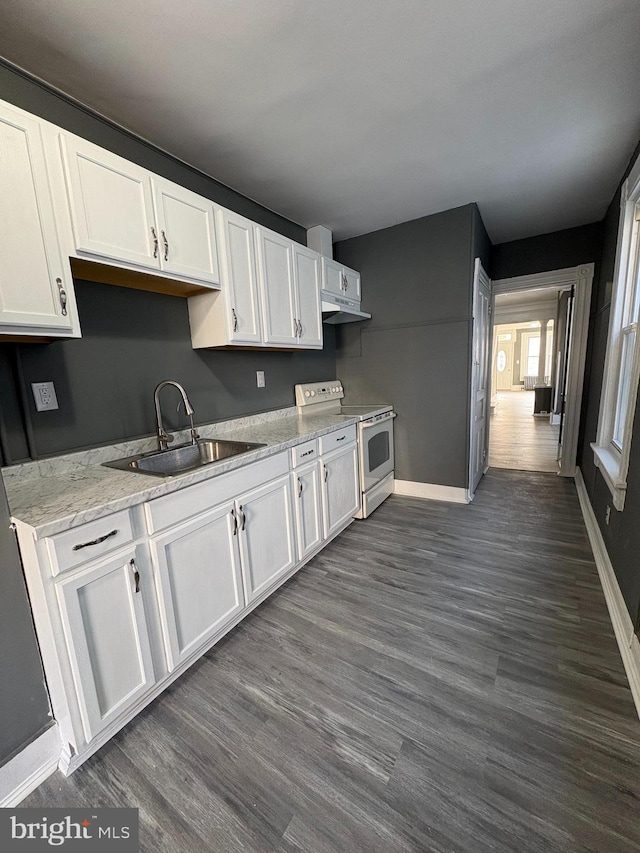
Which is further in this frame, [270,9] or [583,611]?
[583,611]

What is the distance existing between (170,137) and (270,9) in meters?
0.91

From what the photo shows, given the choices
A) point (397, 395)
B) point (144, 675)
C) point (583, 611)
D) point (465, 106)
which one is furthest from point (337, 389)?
point (144, 675)

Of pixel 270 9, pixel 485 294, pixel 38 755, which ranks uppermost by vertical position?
pixel 270 9

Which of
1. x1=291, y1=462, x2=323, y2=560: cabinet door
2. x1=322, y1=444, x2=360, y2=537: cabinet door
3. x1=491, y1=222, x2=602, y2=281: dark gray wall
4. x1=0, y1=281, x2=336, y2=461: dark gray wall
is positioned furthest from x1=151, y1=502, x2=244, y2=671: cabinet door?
x1=491, y1=222, x2=602, y2=281: dark gray wall

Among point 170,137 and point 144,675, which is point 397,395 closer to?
point 170,137

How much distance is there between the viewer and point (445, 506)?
10.6 feet

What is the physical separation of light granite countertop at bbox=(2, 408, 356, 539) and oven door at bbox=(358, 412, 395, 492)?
0.81 metres

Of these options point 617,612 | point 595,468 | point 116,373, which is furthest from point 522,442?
point 116,373

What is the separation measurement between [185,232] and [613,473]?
268 centimetres

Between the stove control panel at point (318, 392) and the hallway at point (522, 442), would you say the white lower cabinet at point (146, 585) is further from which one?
the hallway at point (522, 442)

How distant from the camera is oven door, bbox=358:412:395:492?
2910mm

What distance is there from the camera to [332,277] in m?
3.03

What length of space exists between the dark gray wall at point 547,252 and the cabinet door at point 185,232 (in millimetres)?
3375

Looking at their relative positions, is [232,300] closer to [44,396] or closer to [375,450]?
[44,396]
